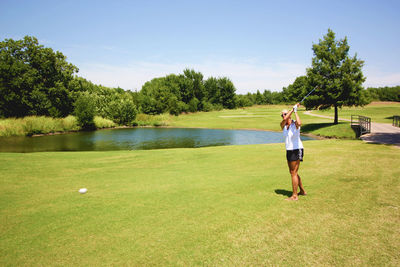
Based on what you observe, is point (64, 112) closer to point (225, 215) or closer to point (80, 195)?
point (80, 195)

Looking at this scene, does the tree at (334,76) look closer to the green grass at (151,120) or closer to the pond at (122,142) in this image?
the pond at (122,142)

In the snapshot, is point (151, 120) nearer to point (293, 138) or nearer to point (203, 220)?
point (293, 138)

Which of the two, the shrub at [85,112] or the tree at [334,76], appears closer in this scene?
the tree at [334,76]

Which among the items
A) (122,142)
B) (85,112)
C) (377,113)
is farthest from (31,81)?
(377,113)

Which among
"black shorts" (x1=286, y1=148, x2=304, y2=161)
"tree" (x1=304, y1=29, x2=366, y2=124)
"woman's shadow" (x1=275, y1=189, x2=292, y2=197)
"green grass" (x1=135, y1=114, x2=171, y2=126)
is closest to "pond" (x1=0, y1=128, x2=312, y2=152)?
"tree" (x1=304, y1=29, x2=366, y2=124)

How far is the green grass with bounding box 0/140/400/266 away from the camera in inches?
191

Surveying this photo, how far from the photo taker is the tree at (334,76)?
36656 mm

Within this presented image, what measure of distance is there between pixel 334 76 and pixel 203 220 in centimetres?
4025

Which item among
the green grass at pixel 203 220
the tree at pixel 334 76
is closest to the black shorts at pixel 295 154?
the green grass at pixel 203 220

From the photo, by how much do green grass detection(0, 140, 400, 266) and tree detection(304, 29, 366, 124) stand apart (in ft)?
96.4

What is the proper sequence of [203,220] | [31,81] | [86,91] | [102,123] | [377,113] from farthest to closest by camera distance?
[86,91]
[377,113]
[102,123]
[31,81]
[203,220]

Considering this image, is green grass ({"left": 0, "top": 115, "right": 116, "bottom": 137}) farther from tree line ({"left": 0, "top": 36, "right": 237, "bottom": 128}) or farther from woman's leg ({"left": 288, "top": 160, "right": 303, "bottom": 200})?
woman's leg ({"left": 288, "top": 160, "right": 303, "bottom": 200})

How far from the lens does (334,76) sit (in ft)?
125

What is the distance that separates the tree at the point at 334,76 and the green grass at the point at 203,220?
29.4m
